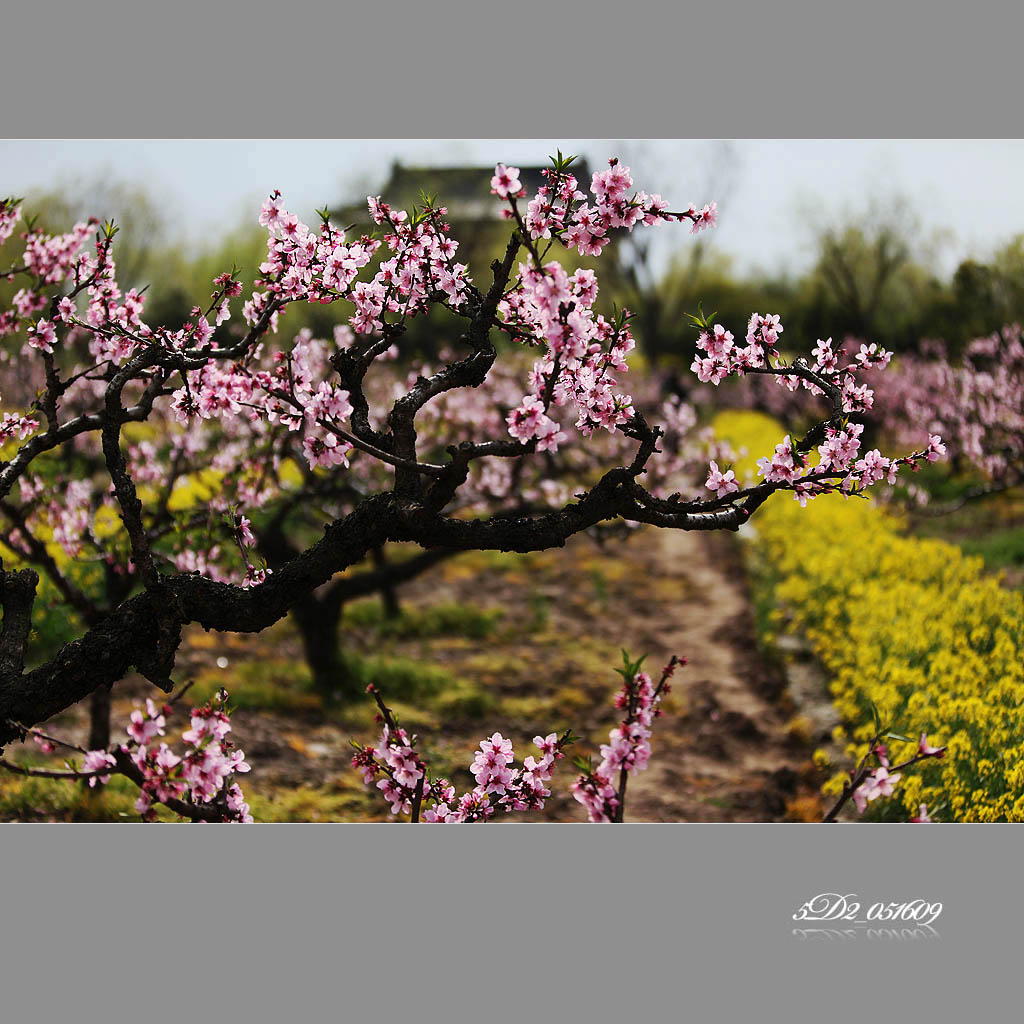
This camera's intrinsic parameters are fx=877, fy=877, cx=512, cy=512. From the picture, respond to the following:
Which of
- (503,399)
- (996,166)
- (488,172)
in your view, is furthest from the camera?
(503,399)

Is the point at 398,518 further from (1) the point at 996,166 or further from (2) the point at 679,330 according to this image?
(2) the point at 679,330

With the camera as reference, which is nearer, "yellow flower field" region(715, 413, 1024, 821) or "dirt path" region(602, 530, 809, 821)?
"yellow flower field" region(715, 413, 1024, 821)

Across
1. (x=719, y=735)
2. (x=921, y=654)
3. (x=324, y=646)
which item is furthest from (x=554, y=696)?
(x=921, y=654)

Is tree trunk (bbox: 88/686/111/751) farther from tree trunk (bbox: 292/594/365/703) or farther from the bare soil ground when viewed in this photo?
tree trunk (bbox: 292/594/365/703)

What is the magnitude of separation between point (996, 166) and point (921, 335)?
1537 millimetres

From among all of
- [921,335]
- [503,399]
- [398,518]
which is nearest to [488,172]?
[398,518]

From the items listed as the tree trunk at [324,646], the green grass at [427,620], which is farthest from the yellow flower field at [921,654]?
the tree trunk at [324,646]

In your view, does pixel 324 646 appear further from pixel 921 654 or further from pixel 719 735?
pixel 921 654

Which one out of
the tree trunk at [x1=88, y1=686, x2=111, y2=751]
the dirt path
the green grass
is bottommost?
the dirt path

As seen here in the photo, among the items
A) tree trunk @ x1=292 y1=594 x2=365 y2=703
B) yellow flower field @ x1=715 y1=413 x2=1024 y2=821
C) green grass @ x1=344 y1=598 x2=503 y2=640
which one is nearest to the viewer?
yellow flower field @ x1=715 y1=413 x2=1024 y2=821

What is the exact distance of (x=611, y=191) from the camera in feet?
7.68

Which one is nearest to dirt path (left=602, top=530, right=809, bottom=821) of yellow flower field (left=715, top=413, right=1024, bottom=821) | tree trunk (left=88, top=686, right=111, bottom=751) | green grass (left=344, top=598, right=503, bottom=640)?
yellow flower field (left=715, top=413, right=1024, bottom=821)

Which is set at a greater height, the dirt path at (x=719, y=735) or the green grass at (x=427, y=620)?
the green grass at (x=427, y=620)

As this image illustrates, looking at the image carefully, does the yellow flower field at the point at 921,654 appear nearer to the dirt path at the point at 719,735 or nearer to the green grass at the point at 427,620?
the dirt path at the point at 719,735
